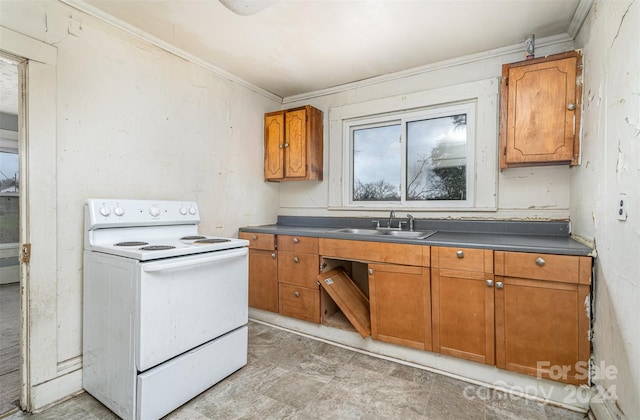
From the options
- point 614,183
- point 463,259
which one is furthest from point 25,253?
point 614,183

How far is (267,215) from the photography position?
130 inches

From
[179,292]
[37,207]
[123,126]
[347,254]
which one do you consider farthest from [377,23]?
A: [37,207]

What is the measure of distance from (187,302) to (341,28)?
2.05 metres

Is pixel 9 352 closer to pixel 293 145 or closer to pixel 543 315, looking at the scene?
pixel 293 145

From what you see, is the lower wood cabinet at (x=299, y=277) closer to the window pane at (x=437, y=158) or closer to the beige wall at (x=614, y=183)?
the window pane at (x=437, y=158)

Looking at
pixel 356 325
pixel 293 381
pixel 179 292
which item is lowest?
pixel 293 381

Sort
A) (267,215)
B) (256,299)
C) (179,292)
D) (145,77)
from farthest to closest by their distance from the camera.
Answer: (267,215) < (256,299) < (145,77) < (179,292)

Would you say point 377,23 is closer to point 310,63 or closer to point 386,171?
point 310,63

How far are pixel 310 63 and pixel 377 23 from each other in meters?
0.75

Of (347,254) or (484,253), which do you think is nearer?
(484,253)

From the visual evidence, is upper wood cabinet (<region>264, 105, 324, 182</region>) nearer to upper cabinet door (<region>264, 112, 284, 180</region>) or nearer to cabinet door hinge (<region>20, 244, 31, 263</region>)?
upper cabinet door (<region>264, 112, 284, 180</region>)

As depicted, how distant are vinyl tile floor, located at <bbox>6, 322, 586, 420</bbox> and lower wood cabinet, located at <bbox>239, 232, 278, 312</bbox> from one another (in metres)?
0.62

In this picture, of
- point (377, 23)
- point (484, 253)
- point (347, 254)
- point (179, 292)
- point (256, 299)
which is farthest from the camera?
point (256, 299)

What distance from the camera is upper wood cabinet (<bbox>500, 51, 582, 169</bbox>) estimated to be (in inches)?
73.0
